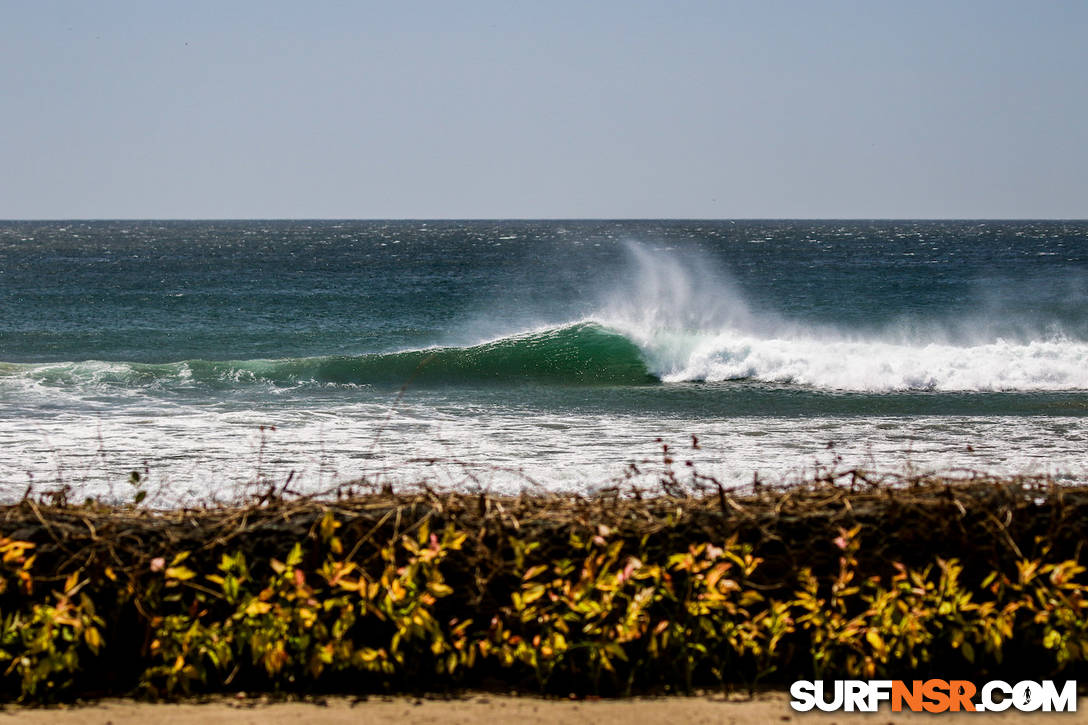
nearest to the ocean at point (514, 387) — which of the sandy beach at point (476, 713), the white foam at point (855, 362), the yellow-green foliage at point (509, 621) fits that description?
the white foam at point (855, 362)

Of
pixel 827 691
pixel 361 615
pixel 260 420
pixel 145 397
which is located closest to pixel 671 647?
pixel 827 691

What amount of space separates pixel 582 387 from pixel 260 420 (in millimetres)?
6655

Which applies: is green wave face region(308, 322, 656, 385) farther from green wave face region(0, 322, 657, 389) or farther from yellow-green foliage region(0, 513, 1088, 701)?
yellow-green foliage region(0, 513, 1088, 701)

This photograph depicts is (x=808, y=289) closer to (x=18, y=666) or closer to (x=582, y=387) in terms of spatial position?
(x=582, y=387)

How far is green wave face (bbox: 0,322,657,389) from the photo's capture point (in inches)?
695

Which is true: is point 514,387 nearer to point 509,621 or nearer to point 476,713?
point 509,621

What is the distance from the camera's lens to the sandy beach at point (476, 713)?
364 centimetres

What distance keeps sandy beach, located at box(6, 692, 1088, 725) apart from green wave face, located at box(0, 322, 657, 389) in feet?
44.4

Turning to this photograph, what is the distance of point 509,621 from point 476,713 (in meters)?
0.36

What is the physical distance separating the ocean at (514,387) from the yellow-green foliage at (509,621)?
1.85 ft

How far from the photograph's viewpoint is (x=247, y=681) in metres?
3.93

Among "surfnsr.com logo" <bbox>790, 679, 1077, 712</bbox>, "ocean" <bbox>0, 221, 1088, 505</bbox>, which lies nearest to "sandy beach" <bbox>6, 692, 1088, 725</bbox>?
"surfnsr.com logo" <bbox>790, 679, 1077, 712</bbox>

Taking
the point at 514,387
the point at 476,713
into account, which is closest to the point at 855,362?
the point at 514,387

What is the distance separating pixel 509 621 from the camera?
393 cm
